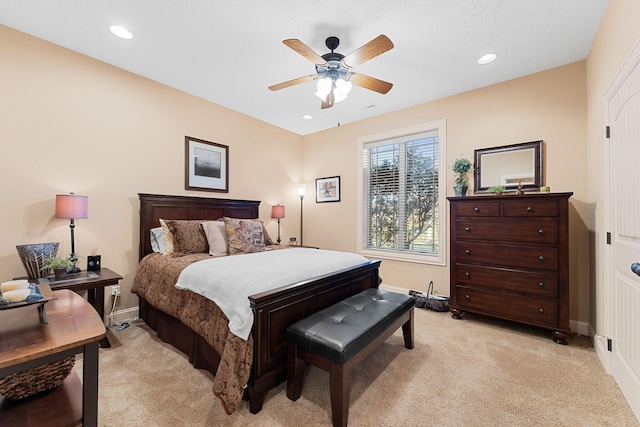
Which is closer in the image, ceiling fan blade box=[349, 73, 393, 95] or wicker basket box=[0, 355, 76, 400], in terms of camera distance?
wicker basket box=[0, 355, 76, 400]

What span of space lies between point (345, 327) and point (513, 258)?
6.94ft

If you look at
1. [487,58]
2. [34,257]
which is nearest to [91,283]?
[34,257]

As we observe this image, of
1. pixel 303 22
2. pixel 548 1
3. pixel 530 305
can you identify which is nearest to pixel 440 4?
pixel 548 1

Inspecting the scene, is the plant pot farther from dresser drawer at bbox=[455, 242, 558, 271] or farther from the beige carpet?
dresser drawer at bbox=[455, 242, 558, 271]

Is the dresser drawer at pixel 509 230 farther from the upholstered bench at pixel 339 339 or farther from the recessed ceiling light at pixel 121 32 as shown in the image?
the recessed ceiling light at pixel 121 32

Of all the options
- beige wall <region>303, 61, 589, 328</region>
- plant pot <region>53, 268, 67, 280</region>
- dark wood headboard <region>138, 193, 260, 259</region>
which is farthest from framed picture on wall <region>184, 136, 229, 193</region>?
beige wall <region>303, 61, 589, 328</region>

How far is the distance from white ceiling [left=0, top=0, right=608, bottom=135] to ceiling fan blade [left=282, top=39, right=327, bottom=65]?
33cm

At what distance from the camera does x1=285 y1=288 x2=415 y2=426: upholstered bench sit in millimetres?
1568

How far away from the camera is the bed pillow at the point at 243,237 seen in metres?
3.10

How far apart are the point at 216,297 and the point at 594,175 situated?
3477mm

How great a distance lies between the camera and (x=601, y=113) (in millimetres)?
2285

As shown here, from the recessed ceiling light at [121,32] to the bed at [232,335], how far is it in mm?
1592

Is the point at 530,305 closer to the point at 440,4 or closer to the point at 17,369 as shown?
the point at 440,4

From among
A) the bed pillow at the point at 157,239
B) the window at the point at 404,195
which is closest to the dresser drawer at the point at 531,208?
the window at the point at 404,195
